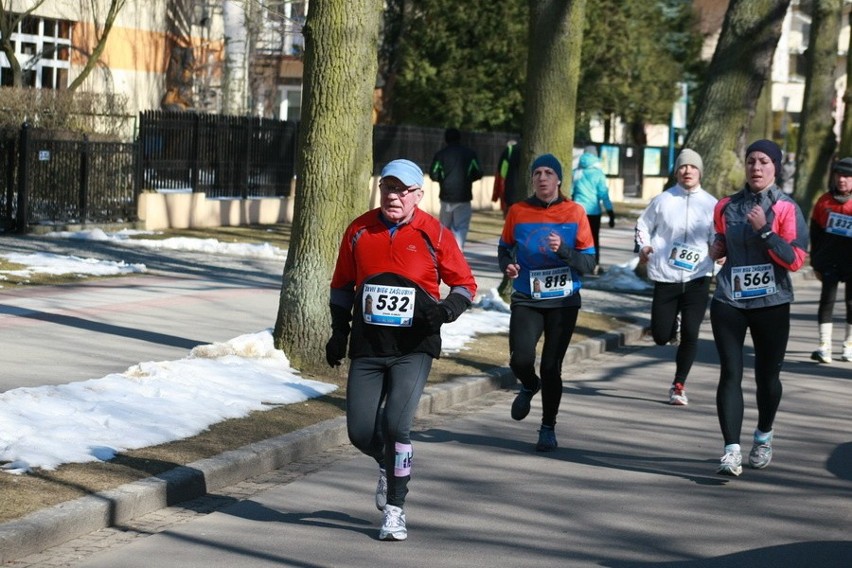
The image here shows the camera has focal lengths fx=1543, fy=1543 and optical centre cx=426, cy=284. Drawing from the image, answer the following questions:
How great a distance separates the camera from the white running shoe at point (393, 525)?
7.23m

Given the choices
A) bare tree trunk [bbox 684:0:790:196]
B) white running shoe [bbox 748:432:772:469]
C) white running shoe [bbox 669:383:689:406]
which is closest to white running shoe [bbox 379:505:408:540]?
white running shoe [bbox 748:432:772:469]

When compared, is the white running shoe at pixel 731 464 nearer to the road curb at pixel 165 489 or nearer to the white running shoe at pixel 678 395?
the road curb at pixel 165 489

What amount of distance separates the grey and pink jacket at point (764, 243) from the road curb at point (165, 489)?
2.67 metres

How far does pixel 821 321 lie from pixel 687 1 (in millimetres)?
46861

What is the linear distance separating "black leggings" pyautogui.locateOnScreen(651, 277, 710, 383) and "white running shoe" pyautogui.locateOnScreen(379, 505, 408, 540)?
16.6ft

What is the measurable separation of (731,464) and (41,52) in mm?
29106

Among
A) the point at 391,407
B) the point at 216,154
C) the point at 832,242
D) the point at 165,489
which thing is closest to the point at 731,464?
the point at 391,407

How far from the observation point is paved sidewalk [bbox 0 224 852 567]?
6969 mm

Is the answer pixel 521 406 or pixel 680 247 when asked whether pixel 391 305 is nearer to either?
pixel 521 406

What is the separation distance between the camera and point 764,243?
8.96 metres

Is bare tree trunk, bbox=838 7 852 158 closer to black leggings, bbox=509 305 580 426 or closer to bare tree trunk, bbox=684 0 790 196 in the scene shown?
bare tree trunk, bbox=684 0 790 196

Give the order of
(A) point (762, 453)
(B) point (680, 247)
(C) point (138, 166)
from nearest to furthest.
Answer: (A) point (762, 453), (B) point (680, 247), (C) point (138, 166)

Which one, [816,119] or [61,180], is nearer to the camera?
[61,180]

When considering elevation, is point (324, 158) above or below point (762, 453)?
above
